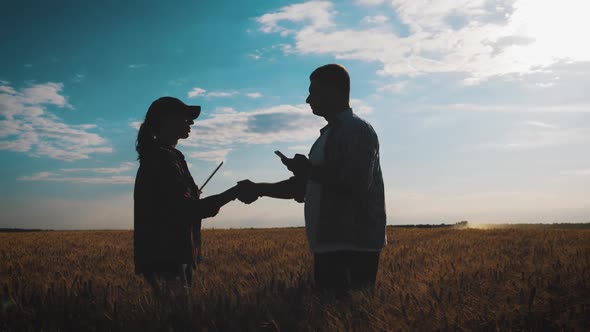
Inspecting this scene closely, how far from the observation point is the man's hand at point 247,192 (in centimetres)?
463

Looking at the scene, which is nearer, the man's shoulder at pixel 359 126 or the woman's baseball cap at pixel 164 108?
the man's shoulder at pixel 359 126

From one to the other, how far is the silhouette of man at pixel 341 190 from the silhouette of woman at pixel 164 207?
2.97ft

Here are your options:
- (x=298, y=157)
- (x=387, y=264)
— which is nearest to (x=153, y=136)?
(x=298, y=157)

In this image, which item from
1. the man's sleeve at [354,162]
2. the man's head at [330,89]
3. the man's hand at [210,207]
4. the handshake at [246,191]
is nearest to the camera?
the man's sleeve at [354,162]

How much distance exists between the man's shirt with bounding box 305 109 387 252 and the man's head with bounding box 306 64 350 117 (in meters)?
0.13

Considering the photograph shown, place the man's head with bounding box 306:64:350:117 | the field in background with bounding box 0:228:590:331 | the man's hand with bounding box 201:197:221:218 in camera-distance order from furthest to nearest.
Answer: the man's head with bounding box 306:64:350:117
the man's hand with bounding box 201:197:221:218
the field in background with bounding box 0:228:590:331

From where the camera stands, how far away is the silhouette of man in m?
4.05

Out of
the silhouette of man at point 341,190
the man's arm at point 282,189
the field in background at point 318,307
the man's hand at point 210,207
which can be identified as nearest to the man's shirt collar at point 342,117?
the silhouette of man at point 341,190

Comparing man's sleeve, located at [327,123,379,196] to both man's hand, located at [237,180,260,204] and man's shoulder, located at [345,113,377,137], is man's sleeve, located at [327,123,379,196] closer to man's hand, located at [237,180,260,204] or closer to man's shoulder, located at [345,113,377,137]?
man's shoulder, located at [345,113,377,137]

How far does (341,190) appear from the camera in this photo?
13.3 ft

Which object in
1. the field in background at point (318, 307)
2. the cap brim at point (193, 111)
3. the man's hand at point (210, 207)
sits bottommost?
the field in background at point (318, 307)

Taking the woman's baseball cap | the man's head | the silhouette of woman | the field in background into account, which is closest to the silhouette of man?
the man's head

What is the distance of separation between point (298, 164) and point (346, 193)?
1.53 feet

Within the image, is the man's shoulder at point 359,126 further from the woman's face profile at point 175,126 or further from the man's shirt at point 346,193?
the woman's face profile at point 175,126
